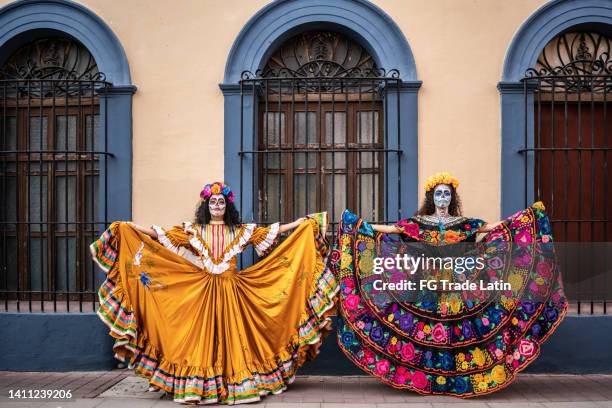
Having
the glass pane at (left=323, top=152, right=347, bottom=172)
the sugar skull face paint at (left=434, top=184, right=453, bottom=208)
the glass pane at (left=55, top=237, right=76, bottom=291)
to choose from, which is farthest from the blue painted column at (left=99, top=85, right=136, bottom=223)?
the sugar skull face paint at (left=434, top=184, right=453, bottom=208)

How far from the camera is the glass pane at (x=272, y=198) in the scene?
676 cm

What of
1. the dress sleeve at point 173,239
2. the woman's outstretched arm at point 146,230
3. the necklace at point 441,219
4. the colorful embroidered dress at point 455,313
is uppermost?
the necklace at point 441,219

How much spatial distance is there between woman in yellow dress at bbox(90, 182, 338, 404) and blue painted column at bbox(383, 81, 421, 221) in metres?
1.06

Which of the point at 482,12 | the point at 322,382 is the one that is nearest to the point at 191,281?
the point at 322,382

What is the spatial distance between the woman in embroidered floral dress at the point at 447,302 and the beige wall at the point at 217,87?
2.99 ft

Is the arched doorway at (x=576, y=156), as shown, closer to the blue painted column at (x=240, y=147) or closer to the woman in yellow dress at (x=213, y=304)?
the woman in yellow dress at (x=213, y=304)

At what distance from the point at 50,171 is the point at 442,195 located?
399 centimetres

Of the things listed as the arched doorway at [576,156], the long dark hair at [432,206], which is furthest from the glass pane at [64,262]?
the arched doorway at [576,156]

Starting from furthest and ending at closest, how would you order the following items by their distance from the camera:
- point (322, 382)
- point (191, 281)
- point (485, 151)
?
1. point (485, 151)
2. point (322, 382)
3. point (191, 281)

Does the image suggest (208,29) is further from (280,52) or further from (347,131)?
(347,131)

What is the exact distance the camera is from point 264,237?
228 inches

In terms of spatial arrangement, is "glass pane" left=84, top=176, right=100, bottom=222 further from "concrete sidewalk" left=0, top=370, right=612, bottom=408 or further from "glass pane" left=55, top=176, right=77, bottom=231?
"concrete sidewalk" left=0, top=370, right=612, bottom=408

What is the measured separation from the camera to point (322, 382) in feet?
19.8

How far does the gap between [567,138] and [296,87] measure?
2.79 m
